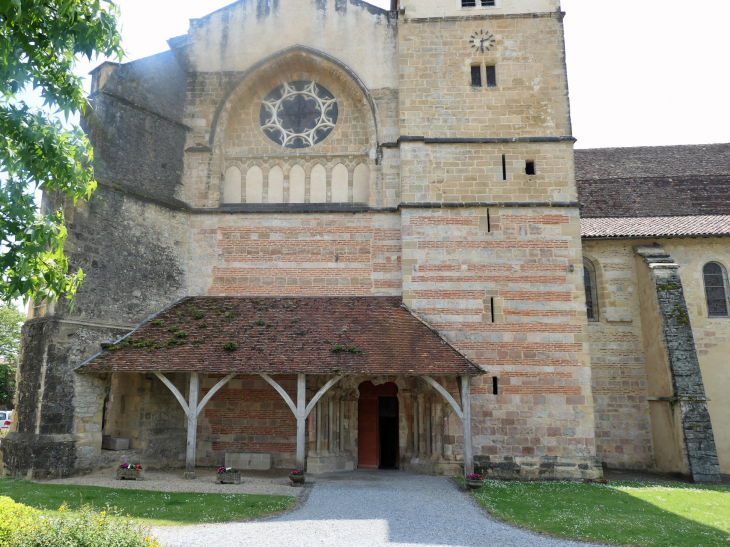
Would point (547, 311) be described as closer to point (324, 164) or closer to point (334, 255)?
point (334, 255)

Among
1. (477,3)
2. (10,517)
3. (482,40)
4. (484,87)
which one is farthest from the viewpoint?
(477,3)

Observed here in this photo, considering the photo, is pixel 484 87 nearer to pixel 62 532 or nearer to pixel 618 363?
pixel 618 363

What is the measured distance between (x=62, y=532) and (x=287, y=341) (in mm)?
7158

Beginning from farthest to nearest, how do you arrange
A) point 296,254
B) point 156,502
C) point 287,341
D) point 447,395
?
point 296,254
point 287,341
point 447,395
point 156,502

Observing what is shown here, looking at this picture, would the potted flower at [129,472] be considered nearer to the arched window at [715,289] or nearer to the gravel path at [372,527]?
the gravel path at [372,527]

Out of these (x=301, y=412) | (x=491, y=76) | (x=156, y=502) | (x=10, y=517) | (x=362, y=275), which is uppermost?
(x=491, y=76)

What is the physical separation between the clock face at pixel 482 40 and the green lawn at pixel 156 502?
12473mm

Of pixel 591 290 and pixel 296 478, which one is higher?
pixel 591 290

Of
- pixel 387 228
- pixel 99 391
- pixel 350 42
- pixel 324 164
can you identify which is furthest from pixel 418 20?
pixel 99 391

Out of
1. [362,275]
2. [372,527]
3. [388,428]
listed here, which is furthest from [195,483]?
[362,275]

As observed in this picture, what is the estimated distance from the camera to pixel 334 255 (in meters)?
14.7

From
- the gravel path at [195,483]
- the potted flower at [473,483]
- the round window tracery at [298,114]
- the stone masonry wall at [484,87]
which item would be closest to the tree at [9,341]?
the gravel path at [195,483]

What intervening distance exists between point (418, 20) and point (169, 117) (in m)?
7.43

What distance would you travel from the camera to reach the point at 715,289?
1611 centimetres
